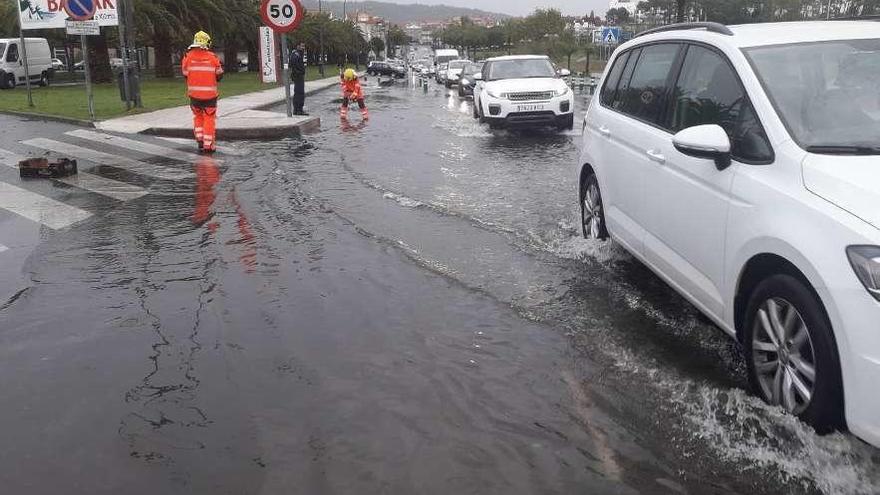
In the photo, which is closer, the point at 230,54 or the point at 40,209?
the point at 40,209

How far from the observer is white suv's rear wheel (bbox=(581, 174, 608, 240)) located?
6457mm

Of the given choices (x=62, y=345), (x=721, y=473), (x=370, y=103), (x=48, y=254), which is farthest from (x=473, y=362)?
(x=370, y=103)

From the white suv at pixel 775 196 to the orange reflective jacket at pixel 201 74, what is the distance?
29.2ft

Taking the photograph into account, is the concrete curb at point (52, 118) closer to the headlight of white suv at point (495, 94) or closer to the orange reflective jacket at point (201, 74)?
the orange reflective jacket at point (201, 74)

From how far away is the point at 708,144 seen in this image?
398cm

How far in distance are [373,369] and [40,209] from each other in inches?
230

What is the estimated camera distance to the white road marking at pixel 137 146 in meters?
12.8

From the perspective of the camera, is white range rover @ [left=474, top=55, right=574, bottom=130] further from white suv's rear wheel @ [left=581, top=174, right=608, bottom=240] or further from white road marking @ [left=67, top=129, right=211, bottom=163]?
white suv's rear wheel @ [left=581, top=174, right=608, bottom=240]

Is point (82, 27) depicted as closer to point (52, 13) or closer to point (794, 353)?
point (52, 13)

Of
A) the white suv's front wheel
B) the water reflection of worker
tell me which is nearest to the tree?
the water reflection of worker

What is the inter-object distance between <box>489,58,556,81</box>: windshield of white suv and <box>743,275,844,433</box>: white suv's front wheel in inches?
560

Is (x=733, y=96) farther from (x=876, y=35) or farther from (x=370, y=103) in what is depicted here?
(x=370, y=103)

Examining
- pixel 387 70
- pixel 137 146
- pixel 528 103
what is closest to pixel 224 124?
pixel 137 146

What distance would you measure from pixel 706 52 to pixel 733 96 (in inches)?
22.2
